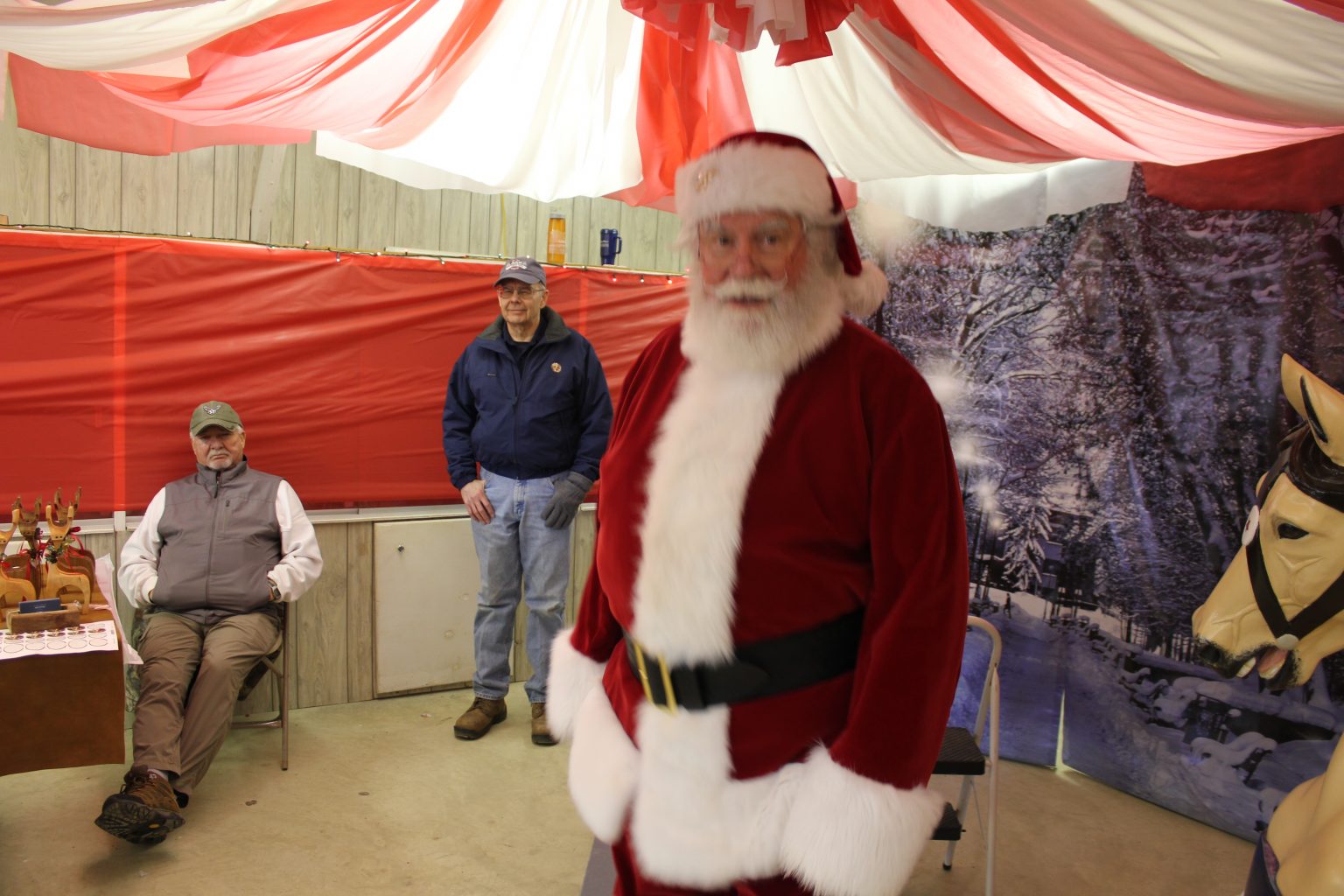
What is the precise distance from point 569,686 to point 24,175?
Answer: 339 centimetres

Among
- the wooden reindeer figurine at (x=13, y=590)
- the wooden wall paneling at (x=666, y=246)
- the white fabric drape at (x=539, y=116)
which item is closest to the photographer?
the white fabric drape at (x=539, y=116)

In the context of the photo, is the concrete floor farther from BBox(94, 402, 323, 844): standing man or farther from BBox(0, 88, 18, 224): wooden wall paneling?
BBox(0, 88, 18, 224): wooden wall paneling

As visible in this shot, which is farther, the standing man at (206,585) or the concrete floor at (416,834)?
the standing man at (206,585)

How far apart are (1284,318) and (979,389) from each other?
44.9 inches

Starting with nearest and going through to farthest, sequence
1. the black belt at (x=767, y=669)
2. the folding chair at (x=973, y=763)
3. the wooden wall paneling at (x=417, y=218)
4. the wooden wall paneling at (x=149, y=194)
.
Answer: the black belt at (x=767, y=669) → the folding chair at (x=973, y=763) → the wooden wall paneling at (x=149, y=194) → the wooden wall paneling at (x=417, y=218)

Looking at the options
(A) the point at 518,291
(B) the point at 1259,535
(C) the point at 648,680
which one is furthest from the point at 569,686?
(A) the point at 518,291

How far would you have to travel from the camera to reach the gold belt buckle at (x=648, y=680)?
5.35 ft

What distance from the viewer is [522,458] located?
4008mm

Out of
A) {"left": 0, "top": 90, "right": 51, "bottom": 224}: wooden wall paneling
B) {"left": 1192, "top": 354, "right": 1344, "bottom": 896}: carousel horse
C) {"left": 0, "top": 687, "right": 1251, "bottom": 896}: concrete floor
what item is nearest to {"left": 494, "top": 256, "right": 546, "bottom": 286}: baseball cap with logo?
{"left": 0, "top": 90, "right": 51, "bottom": 224}: wooden wall paneling

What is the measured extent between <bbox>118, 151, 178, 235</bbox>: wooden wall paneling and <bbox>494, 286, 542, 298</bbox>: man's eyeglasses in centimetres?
145

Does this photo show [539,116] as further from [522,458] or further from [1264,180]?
[1264,180]

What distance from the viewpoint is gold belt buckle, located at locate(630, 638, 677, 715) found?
163 centimetres

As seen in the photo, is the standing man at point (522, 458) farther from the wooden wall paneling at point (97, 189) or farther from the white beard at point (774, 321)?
the white beard at point (774, 321)

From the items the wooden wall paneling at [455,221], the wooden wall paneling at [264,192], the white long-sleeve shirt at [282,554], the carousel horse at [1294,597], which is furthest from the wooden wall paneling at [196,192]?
the carousel horse at [1294,597]
